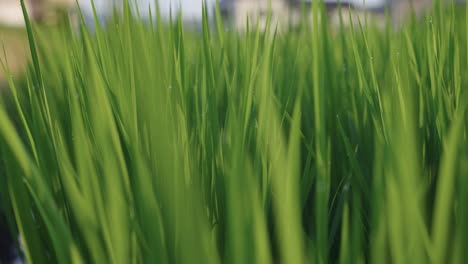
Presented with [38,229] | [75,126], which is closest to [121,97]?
[75,126]

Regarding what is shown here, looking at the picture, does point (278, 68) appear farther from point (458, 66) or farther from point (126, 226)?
point (126, 226)

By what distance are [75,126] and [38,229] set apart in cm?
12

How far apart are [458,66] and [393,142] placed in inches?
10.6

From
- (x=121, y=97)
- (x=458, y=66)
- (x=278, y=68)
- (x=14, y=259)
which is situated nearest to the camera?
(x=121, y=97)

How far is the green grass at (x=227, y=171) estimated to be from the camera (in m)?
0.23

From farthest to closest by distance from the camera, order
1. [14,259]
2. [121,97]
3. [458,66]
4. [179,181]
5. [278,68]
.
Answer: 1. [14,259]
2. [278,68]
3. [458,66]
4. [121,97]
5. [179,181]

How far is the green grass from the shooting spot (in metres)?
0.23

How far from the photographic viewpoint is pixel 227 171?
0.28 metres

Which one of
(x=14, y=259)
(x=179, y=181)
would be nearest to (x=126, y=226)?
(x=179, y=181)

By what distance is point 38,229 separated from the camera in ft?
1.23

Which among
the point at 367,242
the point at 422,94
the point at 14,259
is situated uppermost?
the point at 422,94

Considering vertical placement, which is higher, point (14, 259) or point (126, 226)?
point (126, 226)

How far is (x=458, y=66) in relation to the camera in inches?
18.1

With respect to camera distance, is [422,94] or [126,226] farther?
[422,94]
